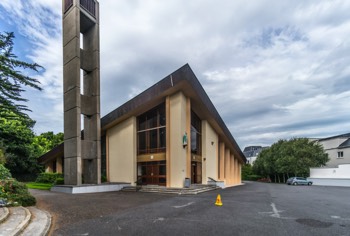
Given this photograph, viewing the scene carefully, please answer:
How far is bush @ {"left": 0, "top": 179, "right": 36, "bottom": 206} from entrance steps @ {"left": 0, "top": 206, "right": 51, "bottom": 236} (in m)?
1.30

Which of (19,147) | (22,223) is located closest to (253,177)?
(19,147)

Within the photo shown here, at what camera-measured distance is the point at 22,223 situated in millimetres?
6941

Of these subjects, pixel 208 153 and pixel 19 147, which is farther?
pixel 19 147

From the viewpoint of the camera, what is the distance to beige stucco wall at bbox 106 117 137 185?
73.9 feet

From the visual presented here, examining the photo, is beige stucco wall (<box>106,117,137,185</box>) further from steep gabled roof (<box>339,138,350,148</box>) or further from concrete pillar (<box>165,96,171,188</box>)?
steep gabled roof (<box>339,138,350,148</box>)

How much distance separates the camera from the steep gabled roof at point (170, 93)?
19.3 m

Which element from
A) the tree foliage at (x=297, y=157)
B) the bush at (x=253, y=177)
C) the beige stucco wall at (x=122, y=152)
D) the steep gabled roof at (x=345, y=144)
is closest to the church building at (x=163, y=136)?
the beige stucco wall at (x=122, y=152)

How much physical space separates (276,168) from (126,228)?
152ft

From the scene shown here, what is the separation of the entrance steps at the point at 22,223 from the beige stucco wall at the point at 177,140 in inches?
485

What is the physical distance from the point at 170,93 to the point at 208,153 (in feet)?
29.9

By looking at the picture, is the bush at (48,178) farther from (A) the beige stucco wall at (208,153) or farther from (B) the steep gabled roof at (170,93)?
(A) the beige stucco wall at (208,153)

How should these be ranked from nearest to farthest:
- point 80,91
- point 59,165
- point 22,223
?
point 22,223
point 80,91
point 59,165

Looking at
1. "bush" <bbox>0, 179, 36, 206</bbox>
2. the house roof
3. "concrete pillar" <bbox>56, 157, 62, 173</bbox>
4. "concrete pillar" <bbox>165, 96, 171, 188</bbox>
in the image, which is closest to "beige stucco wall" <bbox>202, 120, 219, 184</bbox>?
the house roof

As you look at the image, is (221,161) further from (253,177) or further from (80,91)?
(253,177)
